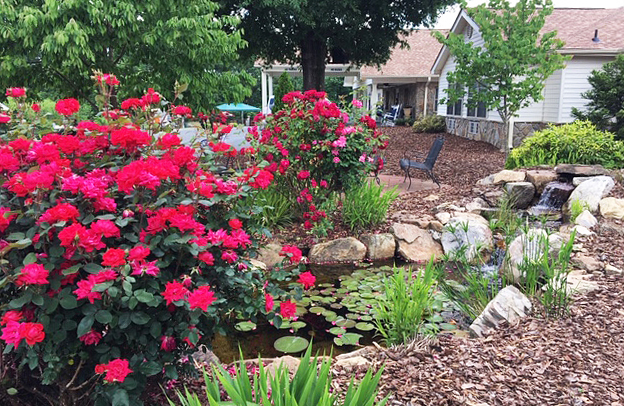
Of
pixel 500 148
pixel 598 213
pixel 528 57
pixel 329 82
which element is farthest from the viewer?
pixel 329 82

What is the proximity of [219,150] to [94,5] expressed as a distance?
5.06 metres

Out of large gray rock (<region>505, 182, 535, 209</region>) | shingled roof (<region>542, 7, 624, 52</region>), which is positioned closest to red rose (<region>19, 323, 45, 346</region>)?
large gray rock (<region>505, 182, 535, 209</region>)

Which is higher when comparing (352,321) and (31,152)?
(31,152)

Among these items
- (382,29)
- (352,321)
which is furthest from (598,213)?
(382,29)

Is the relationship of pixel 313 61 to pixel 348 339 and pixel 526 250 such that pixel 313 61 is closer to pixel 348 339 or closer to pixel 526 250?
pixel 526 250

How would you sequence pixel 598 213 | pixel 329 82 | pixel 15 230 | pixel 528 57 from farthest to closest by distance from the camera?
pixel 329 82
pixel 528 57
pixel 598 213
pixel 15 230

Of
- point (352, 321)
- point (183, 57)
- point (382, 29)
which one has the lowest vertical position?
point (352, 321)

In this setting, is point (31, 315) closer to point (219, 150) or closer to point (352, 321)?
point (219, 150)

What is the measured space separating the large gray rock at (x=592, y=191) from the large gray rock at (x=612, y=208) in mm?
184

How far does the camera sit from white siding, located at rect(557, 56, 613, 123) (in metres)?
13.4

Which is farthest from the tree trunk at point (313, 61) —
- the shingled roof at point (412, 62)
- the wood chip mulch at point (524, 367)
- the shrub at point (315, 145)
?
the shingled roof at point (412, 62)

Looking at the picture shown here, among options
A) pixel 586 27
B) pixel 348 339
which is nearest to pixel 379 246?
pixel 348 339

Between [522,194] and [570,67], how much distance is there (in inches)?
306

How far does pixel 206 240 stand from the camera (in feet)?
6.37
